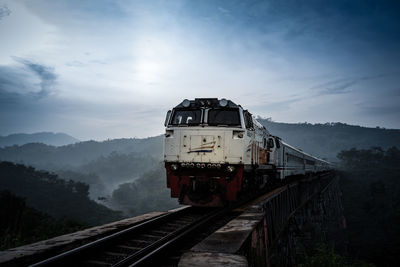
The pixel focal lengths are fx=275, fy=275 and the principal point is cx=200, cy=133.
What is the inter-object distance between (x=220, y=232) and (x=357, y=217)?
79460 millimetres

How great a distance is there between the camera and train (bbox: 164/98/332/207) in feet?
27.5

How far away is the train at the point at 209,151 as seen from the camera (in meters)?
8.38

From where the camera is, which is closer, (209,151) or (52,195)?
(209,151)

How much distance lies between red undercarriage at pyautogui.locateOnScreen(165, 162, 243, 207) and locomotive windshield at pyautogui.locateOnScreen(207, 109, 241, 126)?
1473mm

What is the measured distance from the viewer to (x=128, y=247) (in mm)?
5180

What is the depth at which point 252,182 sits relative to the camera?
1038 cm

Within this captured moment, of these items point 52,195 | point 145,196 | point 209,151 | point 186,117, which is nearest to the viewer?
point 209,151

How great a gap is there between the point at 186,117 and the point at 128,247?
5.09 meters

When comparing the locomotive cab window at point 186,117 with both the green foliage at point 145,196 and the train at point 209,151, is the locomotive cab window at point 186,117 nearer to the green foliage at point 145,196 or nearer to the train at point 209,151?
the train at point 209,151

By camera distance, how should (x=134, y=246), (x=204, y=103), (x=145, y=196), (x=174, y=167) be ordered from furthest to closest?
(x=145, y=196)
(x=204, y=103)
(x=174, y=167)
(x=134, y=246)

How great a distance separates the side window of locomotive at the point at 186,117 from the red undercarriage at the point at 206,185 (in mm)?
1596

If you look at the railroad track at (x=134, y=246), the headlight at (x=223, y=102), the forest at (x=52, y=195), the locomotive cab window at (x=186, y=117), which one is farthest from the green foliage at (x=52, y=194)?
the railroad track at (x=134, y=246)

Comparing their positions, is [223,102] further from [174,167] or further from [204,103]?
[174,167]

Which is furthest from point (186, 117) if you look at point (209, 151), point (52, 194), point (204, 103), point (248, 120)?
point (52, 194)
